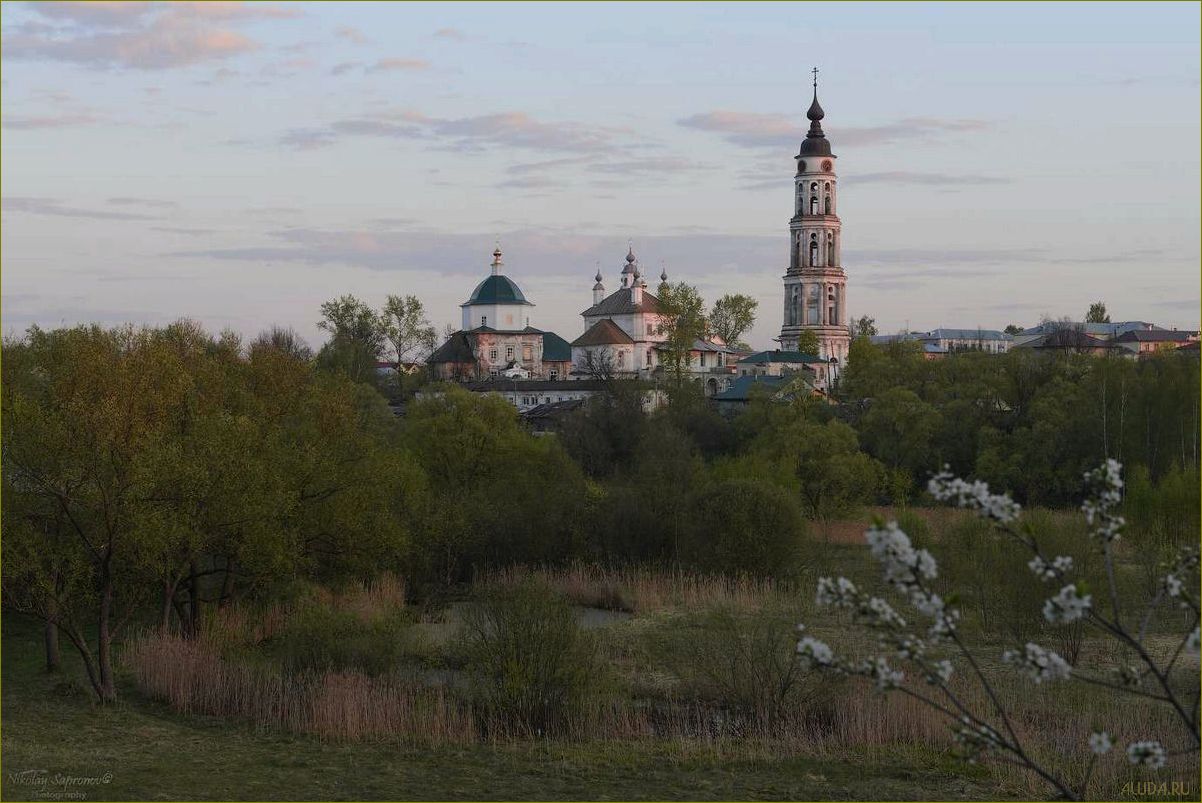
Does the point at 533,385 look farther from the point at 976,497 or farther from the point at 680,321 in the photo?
the point at 976,497

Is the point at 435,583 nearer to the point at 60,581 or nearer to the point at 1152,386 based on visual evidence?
the point at 60,581

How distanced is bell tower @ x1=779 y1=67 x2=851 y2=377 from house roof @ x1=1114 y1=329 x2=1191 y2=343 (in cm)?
4284

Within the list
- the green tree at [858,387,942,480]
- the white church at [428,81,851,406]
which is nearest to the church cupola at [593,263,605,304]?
the white church at [428,81,851,406]

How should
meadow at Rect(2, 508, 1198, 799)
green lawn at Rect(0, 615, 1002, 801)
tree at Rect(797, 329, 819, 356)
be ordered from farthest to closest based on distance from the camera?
tree at Rect(797, 329, 819, 356) → meadow at Rect(2, 508, 1198, 799) → green lawn at Rect(0, 615, 1002, 801)

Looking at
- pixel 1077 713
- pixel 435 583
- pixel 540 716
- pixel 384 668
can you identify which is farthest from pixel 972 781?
pixel 435 583

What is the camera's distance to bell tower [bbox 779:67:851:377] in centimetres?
8819

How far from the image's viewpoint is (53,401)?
60.5ft

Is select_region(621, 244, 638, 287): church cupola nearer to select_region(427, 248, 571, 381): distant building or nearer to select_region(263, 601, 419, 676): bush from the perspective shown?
select_region(427, 248, 571, 381): distant building

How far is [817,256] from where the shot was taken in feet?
292

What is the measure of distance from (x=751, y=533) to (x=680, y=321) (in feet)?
166

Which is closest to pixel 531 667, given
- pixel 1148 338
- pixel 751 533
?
pixel 751 533

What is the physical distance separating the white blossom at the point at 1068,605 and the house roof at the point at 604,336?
9457 cm

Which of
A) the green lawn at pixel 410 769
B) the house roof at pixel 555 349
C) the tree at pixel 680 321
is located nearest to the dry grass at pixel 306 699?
the green lawn at pixel 410 769

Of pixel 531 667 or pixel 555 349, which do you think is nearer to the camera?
pixel 531 667
